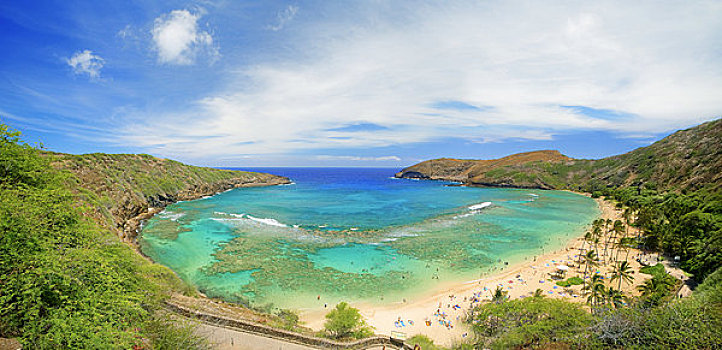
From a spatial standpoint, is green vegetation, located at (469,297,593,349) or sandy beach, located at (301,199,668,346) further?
sandy beach, located at (301,199,668,346)

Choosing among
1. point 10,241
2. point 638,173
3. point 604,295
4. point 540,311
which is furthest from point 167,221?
point 638,173

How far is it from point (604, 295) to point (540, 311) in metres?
10.4

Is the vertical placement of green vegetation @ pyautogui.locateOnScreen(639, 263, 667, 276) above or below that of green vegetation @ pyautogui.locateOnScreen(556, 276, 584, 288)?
above

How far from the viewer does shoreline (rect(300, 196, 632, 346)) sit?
2247 centimetres

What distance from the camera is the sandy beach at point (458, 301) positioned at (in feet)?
74.2

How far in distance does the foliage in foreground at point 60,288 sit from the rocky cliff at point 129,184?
63.1ft

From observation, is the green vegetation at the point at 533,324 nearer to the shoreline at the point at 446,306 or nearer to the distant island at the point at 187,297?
the distant island at the point at 187,297

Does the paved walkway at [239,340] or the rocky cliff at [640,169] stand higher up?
the rocky cliff at [640,169]

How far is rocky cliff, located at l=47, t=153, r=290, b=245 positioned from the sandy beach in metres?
32.1

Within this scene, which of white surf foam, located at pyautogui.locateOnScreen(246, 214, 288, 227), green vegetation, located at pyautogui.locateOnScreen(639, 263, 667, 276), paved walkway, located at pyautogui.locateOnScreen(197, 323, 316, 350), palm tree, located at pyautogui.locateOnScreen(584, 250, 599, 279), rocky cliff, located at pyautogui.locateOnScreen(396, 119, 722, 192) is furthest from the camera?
rocky cliff, located at pyautogui.locateOnScreen(396, 119, 722, 192)

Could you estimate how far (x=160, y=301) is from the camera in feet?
57.7

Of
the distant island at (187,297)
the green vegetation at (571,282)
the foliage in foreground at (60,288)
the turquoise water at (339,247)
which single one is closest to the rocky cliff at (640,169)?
the turquoise water at (339,247)

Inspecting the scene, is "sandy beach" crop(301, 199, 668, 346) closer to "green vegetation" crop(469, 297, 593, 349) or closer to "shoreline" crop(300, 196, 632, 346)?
"shoreline" crop(300, 196, 632, 346)

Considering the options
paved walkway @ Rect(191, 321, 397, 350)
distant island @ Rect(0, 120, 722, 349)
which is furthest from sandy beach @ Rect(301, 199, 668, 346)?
paved walkway @ Rect(191, 321, 397, 350)
